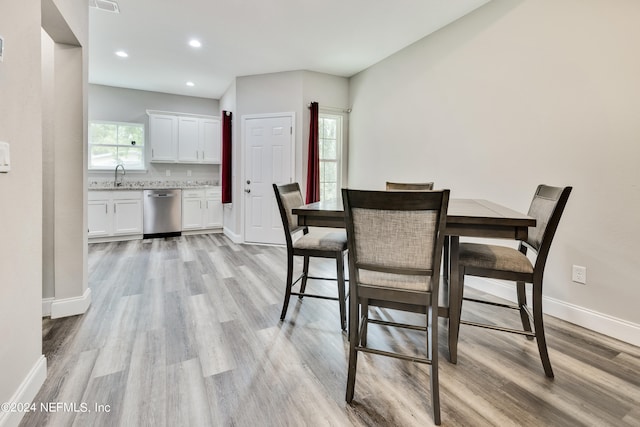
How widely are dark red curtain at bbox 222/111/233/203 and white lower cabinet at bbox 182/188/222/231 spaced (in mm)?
501

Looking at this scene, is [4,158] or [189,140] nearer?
[4,158]

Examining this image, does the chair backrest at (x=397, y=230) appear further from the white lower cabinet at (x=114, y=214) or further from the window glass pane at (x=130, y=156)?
the window glass pane at (x=130, y=156)

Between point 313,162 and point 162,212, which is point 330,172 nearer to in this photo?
point 313,162

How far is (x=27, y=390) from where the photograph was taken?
4.51ft

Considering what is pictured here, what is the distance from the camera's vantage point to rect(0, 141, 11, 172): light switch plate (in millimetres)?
1171

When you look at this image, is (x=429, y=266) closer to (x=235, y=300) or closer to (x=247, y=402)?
(x=247, y=402)

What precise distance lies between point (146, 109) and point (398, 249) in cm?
607

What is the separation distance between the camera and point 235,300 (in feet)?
8.87

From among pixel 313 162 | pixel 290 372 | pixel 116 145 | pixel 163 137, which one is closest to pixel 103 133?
pixel 116 145

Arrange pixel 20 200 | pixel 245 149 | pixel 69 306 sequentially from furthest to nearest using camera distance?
pixel 245 149 < pixel 69 306 < pixel 20 200

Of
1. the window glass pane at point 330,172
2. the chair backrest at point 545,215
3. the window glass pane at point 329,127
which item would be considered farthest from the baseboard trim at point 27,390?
the window glass pane at point 329,127

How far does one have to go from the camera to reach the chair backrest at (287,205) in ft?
7.19

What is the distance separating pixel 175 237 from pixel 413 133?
4.36 m

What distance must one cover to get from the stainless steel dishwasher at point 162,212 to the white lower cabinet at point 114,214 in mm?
120
